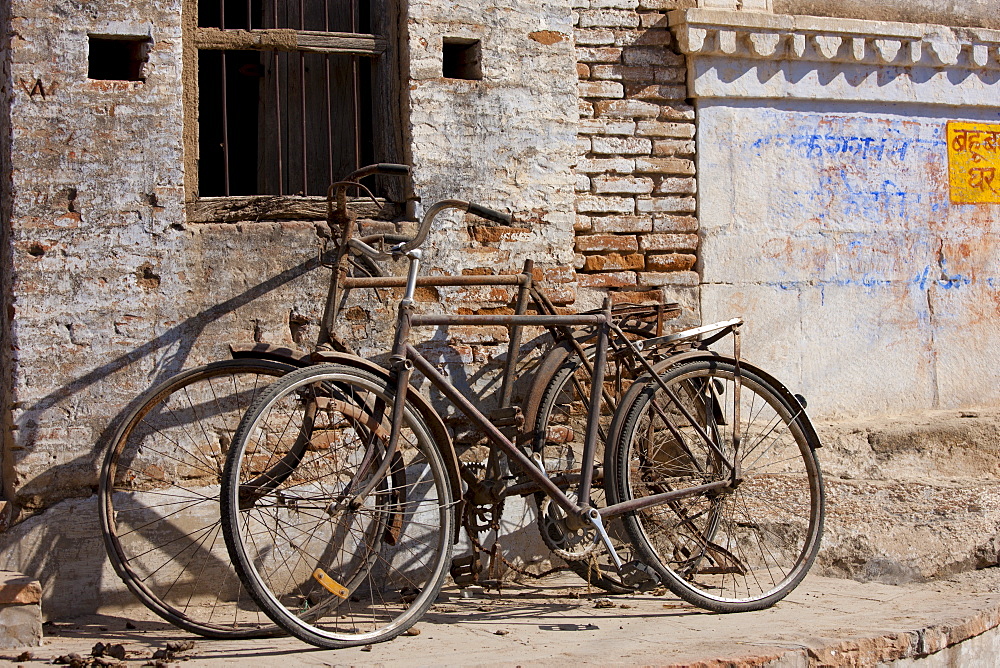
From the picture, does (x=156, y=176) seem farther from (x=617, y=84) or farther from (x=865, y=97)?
(x=865, y=97)

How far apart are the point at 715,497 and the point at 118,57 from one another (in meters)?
3.22

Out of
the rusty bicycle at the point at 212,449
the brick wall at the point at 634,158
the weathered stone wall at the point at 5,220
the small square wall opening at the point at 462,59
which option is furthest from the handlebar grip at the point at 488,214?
the weathered stone wall at the point at 5,220

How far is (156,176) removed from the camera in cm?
434

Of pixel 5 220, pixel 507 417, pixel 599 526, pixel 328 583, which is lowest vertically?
pixel 328 583

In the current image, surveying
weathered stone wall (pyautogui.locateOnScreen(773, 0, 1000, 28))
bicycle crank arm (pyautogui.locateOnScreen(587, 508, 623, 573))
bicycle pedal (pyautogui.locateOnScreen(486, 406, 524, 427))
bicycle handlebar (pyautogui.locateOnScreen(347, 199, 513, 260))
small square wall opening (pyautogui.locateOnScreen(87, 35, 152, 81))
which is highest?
weathered stone wall (pyautogui.locateOnScreen(773, 0, 1000, 28))

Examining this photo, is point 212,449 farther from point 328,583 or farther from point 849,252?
point 849,252

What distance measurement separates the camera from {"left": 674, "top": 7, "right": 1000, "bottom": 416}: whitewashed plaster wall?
527 centimetres

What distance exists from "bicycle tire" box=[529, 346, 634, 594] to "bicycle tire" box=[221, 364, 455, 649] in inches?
20.5

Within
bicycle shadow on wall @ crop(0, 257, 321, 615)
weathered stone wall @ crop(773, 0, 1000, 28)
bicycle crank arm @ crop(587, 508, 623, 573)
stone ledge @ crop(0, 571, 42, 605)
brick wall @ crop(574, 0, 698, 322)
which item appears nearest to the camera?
stone ledge @ crop(0, 571, 42, 605)

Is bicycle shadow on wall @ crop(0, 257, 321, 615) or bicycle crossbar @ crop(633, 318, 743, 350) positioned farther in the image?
bicycle crossbar @ crop(633, 318, 743, 350)

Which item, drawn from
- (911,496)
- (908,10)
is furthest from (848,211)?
(911,496)

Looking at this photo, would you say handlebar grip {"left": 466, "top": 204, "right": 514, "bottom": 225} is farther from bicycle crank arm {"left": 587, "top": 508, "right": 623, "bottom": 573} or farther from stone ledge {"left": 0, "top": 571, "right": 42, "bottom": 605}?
stone ledge {"left": 0, "top": 571, "right": 42, "bottom": 605}

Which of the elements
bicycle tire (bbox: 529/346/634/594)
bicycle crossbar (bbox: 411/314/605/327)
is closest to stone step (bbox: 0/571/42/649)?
bicycle crossbar (bbox: 411/314/605/327)

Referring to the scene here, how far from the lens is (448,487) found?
383 centimetres
